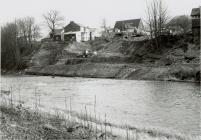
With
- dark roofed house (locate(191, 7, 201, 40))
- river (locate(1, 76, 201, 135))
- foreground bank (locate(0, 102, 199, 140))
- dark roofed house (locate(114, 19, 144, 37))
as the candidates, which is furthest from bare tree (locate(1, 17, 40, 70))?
foreground bank (locate(0, 102, 199, 140))

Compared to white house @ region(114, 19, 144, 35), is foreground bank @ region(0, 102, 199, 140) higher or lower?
lower

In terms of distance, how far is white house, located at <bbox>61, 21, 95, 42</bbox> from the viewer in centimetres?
11588

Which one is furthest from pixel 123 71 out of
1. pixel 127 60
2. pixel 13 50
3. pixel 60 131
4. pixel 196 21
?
pixel 13 50

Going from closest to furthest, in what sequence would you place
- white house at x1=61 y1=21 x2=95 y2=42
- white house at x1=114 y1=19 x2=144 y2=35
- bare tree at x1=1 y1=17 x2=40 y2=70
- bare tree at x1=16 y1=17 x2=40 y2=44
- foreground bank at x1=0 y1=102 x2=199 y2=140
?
foreground bank at x1=0 y1=102 x2=199 y2=140 → bare tree at x1=1 y1=17 x2=40 y2=70 → white house at x1=61 y1=21 x2=95 y2=42 → white house at x1=114 y1=19 x2=144 y2=35 → bare tree at x1=16 y1=17 x2=40 y2=44

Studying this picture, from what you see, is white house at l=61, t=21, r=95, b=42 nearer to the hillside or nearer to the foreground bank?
the hillside

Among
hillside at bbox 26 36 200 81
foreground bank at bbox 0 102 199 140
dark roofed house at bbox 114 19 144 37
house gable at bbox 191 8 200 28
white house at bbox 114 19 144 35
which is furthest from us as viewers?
dark roofed house at bbox 114 19 144 37

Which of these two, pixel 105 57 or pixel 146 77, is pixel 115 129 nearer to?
pixel 146 77

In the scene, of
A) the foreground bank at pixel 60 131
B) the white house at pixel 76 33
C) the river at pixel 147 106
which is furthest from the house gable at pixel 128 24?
the foreground bank at pixel 60 131

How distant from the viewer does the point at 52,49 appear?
103438 millimetres

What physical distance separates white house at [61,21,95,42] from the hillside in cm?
1489

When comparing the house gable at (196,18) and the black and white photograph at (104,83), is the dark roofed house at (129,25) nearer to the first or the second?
the black and white photograph at (104,83)

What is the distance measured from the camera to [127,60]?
7494 cm

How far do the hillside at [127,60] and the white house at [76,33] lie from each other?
48.8ft

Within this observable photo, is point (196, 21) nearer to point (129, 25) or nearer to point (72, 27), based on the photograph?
point (129, 25)
